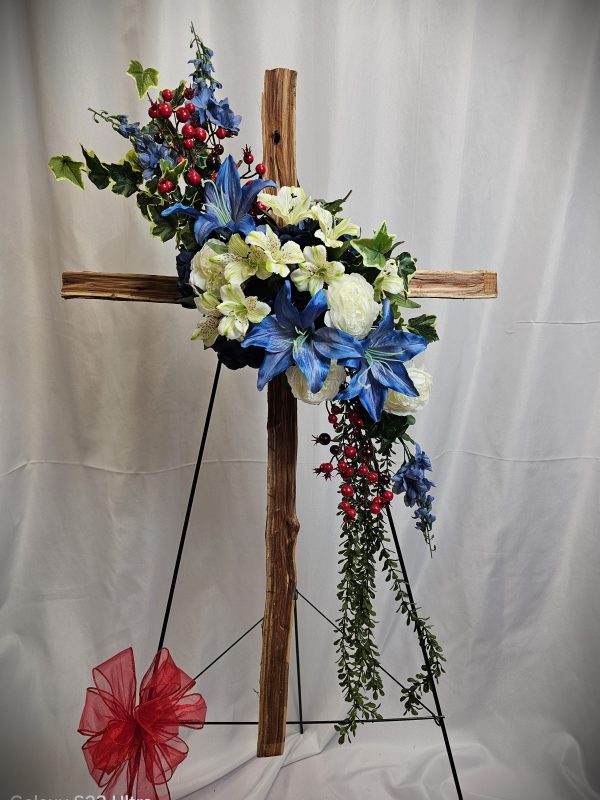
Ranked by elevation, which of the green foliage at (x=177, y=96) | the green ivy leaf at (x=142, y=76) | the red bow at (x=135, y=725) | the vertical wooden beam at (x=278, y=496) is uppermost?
the green ivy leaf at (x=142, y=76)

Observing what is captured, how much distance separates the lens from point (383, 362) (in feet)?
2.75

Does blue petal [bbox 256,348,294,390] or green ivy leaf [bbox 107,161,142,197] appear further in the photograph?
green ivy leaf [bbox 107,161,142,197]

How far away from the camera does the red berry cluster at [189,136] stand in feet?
2.96

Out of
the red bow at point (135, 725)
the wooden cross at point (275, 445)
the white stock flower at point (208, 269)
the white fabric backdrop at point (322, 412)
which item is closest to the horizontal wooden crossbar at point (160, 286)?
the wooden cross at point (275, 445)

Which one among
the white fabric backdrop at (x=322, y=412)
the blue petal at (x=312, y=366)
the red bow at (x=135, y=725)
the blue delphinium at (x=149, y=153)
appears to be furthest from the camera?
the white fabric backdrop at (x=322, y=412)

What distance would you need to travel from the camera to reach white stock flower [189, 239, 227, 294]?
0.84 metres

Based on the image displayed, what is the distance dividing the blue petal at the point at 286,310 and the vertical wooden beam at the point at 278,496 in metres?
0.15

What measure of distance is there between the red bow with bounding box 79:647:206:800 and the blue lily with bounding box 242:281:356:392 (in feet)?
1.91

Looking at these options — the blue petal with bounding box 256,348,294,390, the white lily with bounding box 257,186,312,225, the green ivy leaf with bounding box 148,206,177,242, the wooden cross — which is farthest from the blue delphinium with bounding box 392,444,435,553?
the green ivy leaf with bounding box 148,206,177,242

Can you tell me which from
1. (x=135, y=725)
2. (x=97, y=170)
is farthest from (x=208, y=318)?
(x=135, y=725)

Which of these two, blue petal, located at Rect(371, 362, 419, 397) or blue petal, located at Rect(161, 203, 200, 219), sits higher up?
blue petal, located at Rect(161, 203, 200, 219)

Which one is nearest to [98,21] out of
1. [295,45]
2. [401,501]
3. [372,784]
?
[295,45]

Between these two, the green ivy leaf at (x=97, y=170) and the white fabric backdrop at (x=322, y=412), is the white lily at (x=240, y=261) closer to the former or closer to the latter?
the green ivy leaf at (x=97, y=170)

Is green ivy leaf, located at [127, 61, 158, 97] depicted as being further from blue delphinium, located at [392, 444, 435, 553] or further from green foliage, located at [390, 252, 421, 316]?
blue delphinium, located at [392, 444, 435, 553]
